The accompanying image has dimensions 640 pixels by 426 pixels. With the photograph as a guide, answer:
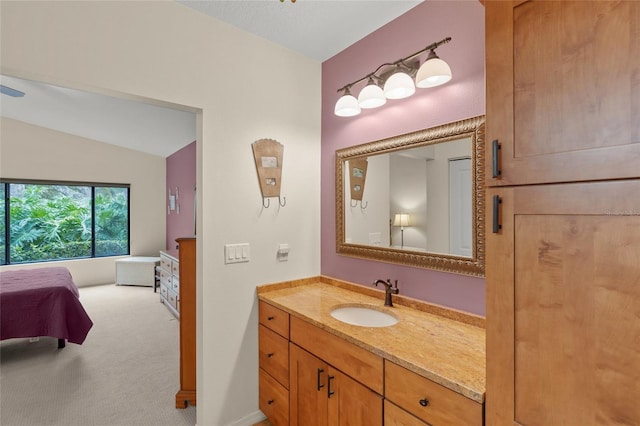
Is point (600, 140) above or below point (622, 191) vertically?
above

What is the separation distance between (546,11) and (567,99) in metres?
0.25

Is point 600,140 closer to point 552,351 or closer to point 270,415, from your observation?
point 552,351

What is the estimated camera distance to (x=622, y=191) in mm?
690

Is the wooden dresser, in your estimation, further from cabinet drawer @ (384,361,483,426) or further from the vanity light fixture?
cabinet drawer @ (384,361,483,426)

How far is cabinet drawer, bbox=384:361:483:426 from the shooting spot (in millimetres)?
985

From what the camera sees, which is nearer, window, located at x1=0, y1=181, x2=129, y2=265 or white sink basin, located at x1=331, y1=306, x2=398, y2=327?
white sink basin, located at x1=331, y1=306, x2=398, y2=327

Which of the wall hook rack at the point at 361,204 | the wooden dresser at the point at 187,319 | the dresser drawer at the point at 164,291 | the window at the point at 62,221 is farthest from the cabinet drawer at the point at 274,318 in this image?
the window at the point at 62,221

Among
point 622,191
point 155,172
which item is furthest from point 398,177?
point 155,172

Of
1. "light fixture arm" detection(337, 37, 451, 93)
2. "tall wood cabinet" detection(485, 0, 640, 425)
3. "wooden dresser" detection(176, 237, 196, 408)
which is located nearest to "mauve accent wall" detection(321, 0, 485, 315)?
"light fixture arm" detection(337, 37, 451, 93)

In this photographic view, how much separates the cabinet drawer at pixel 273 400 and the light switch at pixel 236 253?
77 centimetres

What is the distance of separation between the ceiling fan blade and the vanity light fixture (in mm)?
4194

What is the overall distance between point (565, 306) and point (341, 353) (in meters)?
0.95

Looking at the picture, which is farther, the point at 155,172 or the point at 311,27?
the point at 155,172

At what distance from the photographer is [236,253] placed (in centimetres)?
202
